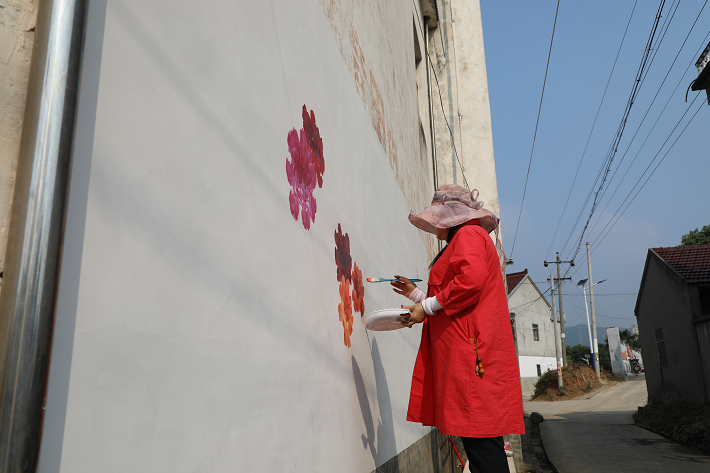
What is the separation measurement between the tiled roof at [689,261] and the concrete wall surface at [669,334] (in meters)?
0.20

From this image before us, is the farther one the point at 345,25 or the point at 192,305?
the point at 345,25

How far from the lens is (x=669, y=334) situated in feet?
52.5

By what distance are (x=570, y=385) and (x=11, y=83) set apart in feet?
96.3

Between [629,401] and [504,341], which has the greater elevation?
[504,341]

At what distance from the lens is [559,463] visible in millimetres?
8305

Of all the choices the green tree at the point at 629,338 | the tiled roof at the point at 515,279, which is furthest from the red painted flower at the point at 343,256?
the green tree at the point at 629,338

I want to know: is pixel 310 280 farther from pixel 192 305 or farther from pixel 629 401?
pixel 629 401

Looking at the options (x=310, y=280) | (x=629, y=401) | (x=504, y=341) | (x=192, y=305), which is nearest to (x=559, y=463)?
(x=504, y=341)

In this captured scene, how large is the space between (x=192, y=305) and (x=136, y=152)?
34 cm

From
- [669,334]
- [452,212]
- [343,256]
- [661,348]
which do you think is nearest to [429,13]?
[452,212]

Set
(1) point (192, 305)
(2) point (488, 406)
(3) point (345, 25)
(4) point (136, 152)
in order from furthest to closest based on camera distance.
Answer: (3) point (345, 25) → (2) point (488, 406) → (1) point (192, 305) → (4) point (136, 152)

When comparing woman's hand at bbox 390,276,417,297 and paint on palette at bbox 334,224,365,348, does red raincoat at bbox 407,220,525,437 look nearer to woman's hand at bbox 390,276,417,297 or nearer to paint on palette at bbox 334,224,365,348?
woman's hand at bbox 390,276,417,297

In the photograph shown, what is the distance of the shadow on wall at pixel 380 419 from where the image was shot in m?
2.49

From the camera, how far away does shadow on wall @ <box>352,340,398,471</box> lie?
98.1 inches
